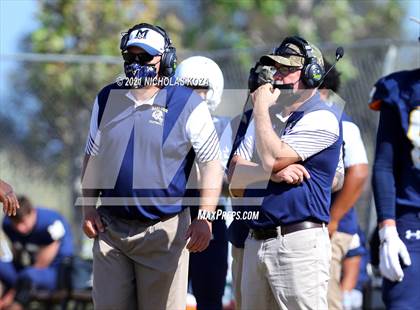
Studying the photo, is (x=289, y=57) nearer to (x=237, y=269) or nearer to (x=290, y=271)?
(x=290, y=271)

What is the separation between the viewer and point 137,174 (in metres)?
5.73

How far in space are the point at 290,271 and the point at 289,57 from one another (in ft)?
3.96

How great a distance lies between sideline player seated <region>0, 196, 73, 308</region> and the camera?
1003cm

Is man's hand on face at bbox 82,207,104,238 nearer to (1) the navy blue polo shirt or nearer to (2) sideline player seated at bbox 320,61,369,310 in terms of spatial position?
(1) the navy blue polo shirt

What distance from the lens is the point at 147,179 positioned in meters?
5.75

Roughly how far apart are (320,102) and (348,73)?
17.6ft

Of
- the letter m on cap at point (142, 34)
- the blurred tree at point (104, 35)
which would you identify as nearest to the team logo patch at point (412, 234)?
the letter m on cap at point (142, 34)

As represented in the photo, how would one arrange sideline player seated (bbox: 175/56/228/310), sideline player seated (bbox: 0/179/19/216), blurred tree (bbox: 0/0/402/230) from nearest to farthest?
sideline player seated (bbox: 0/179/19/216) < sideline player seated (bbox: 175/56/228/310) < blurred tree (bbox: 0/0/402/230)

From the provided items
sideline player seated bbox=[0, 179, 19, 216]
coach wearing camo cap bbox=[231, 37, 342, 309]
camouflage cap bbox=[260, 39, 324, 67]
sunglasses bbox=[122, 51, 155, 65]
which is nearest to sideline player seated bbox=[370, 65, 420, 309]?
coach wearing camo cap bbox=[231, 37, 342, 309]

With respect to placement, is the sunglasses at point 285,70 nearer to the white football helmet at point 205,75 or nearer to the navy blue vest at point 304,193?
the navy blue vest at point 304,193

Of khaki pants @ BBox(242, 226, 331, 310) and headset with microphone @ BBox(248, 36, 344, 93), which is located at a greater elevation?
headset with microphone @ BBox(248, 36, 344, 93)

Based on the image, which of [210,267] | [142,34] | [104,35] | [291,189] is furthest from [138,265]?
[104,35]

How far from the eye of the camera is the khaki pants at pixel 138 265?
578 cm

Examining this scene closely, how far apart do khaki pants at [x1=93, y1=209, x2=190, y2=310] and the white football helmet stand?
1.45 m
